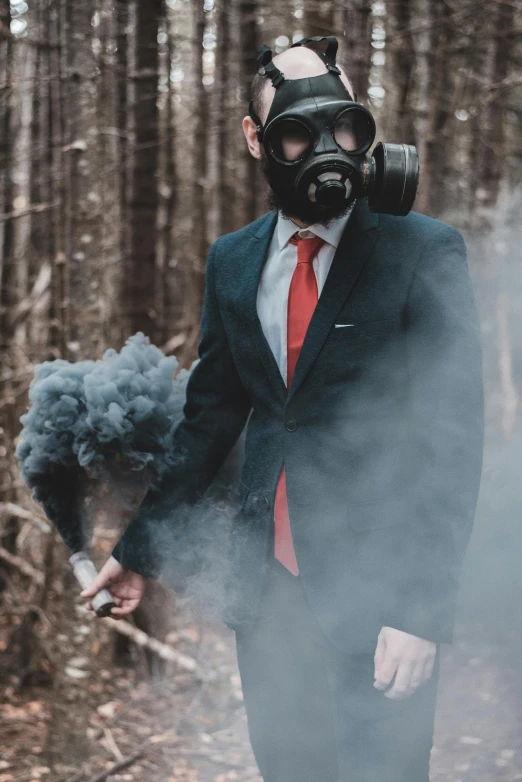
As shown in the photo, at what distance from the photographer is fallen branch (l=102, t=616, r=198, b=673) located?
15.3ft

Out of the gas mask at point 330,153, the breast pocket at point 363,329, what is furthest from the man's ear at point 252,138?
the breast pocket at point 363,329

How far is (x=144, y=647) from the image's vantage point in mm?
4766

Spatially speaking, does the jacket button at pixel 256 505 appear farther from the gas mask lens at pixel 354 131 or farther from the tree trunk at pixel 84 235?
the tree trunk at pixel 84 235

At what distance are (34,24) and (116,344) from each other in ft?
7.75

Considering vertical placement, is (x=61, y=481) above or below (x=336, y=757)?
above

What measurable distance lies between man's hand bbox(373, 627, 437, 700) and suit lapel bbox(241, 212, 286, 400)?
682 millimetres

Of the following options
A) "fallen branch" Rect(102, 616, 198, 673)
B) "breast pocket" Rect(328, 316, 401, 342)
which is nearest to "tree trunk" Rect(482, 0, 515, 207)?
"fallen branch" Rect(102, 616, 198, 673)

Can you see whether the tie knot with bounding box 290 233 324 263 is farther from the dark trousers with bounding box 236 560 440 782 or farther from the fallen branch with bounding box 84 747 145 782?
the fallen branch with bounding box 84 747 145 782

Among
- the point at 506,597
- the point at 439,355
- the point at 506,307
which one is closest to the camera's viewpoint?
the point at 439,355

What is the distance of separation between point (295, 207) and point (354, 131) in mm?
235

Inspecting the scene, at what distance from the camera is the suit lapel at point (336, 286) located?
6.07 feet

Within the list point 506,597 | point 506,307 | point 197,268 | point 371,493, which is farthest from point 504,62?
point 371,493

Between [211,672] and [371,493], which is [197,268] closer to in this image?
[211,672]

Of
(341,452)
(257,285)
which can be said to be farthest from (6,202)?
(341,452)
